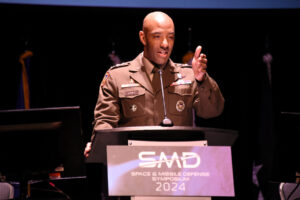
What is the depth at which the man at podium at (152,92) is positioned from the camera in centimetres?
245

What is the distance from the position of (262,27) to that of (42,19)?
7.21 ft

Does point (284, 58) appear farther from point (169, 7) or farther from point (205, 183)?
point (205, 183)

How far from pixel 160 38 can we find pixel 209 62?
2005 mm

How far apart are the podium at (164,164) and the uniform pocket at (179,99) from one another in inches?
31.6

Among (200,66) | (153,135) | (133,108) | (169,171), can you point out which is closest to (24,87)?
(133,108)

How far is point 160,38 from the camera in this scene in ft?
8.06

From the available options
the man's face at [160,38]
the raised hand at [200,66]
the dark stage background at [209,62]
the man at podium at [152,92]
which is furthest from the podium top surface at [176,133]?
the dark stage background at [209,62]

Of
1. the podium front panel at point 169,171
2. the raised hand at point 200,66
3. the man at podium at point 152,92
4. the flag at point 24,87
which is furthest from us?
the flag at point 24,87

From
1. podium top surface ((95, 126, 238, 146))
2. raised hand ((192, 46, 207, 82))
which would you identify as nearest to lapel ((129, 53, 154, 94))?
raised hand ((192, 46, 207, 82))

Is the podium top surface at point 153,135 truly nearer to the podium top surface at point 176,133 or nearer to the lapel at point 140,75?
the podium top surface at point 176,133

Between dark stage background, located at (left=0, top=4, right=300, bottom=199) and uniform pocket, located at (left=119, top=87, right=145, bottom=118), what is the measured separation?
1792 millimetres

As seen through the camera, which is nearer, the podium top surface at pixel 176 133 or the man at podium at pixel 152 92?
the podium top surface at pixel 176 133

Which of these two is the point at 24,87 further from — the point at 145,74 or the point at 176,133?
the point at 176,133

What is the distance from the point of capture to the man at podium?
2449 millimetres
